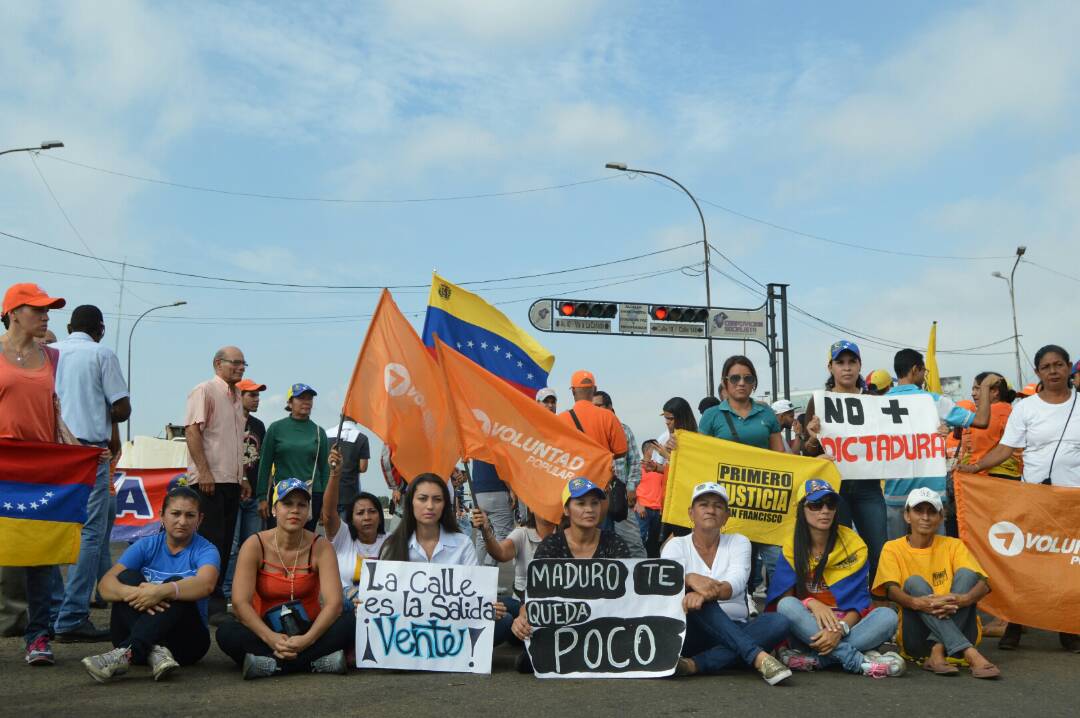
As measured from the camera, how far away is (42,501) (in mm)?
6230

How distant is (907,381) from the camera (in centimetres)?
847

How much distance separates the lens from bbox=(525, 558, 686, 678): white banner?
19.5 ft

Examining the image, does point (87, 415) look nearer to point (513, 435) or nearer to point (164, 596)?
point (164, 596)

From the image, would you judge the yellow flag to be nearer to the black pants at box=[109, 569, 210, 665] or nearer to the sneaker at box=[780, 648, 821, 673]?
the sneaker at box=[780, 648, 821, 673]

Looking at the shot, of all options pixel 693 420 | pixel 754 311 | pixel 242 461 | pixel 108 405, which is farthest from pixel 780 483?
pixel 754 311

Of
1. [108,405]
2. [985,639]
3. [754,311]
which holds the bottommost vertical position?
[985,639]

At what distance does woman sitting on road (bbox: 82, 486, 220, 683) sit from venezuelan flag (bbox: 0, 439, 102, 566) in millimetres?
504

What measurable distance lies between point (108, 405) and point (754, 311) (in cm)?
2398

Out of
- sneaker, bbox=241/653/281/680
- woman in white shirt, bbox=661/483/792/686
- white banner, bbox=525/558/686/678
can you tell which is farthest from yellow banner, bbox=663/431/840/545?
sneaker, bbox=241/653/281/680

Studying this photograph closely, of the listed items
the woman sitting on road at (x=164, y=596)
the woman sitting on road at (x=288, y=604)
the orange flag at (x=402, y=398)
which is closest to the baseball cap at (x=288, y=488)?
the woman sitting on road at (x=288, y=604)

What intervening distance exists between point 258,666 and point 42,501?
5.71ft

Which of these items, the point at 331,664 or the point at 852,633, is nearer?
the point at 331,664

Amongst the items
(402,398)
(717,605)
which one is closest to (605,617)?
(717,605)

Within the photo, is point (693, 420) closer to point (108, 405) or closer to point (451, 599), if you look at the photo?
point (451, 599)
